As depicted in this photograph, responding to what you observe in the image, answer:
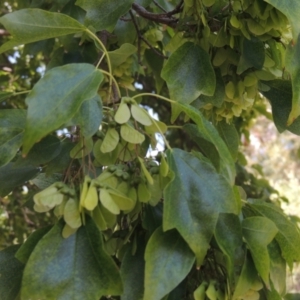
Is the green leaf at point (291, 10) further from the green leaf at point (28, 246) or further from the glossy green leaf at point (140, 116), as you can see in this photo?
the green leaf at point (28, 246)

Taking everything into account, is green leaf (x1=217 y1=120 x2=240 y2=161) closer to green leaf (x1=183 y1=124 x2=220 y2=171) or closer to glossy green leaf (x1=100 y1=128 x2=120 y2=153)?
green leaf (x1=183 y1=124 x2=220 y2=171)

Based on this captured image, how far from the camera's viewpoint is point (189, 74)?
32.9 inches

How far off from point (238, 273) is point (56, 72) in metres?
0.34

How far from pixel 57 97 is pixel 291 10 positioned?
316mm

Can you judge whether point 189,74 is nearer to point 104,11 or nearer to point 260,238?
point 104,11

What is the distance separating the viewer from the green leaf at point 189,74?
0.82m

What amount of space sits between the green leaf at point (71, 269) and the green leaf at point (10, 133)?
148mm

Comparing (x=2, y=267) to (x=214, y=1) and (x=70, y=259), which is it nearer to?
(x=70, y=259)

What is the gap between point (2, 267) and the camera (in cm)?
73

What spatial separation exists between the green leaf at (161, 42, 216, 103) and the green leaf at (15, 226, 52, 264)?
291mm

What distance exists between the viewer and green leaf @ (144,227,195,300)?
0.59m

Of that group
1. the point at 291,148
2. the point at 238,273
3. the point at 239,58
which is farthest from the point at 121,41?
the point at 291,148

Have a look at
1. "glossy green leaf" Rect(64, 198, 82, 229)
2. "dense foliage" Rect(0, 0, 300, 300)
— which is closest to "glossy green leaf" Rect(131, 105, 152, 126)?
"dense foliage" Rect(0, 0, 300, 300)

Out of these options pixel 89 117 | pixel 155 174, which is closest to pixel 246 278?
pixel 155 174
